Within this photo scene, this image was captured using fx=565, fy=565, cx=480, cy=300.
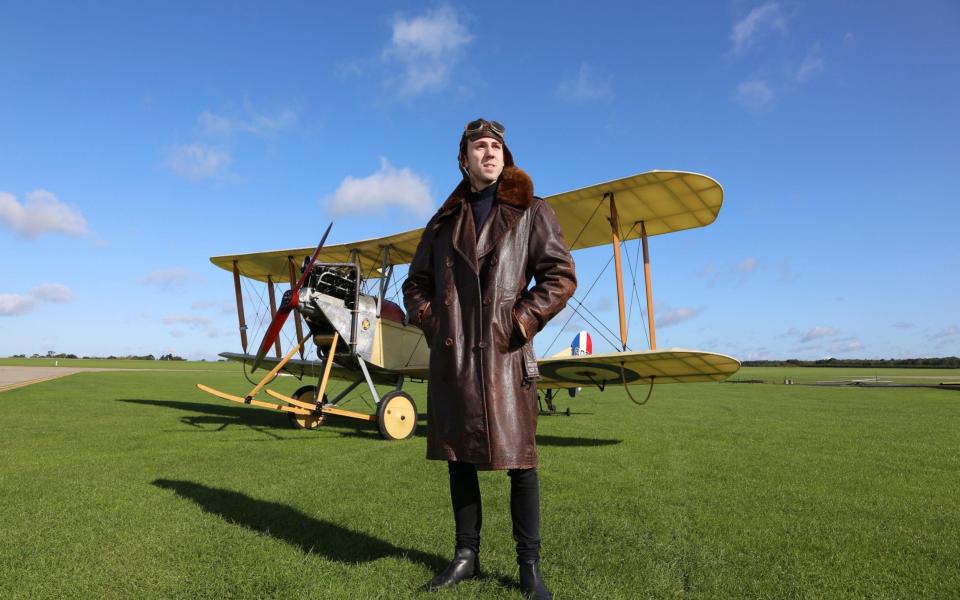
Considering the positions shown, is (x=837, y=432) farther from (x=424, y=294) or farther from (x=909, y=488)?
(x=424, y=294)

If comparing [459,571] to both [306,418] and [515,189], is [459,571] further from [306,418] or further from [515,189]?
[306,418]

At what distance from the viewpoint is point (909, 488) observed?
4.95 meters

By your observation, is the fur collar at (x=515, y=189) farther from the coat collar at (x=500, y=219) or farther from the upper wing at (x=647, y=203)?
the upper wing at (x=647, y=203)

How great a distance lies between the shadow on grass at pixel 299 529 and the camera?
3029 millimetres

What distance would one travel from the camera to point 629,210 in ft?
27.3

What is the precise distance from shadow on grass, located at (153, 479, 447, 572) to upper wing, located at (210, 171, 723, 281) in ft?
14.6

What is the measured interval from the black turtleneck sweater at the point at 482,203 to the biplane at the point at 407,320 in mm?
5043

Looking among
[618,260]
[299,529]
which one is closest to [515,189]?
[299,529]

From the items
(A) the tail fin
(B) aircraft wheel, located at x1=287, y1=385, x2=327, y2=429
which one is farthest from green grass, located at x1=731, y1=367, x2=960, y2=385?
(B) aircraft wheel, located at x1=287, y1=385, x2=327, y2=429

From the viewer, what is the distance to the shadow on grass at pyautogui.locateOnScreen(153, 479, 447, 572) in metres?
3.03

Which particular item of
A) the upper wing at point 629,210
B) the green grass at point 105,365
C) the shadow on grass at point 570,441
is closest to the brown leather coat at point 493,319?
the upper wing at point 629,210

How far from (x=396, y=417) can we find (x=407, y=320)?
5.76ft

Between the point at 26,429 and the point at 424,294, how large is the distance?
8.42m

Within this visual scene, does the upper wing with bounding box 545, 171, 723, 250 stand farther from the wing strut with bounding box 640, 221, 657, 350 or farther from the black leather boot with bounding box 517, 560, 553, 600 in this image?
the black leather boot with bounding box 517, 560, 553, 600
